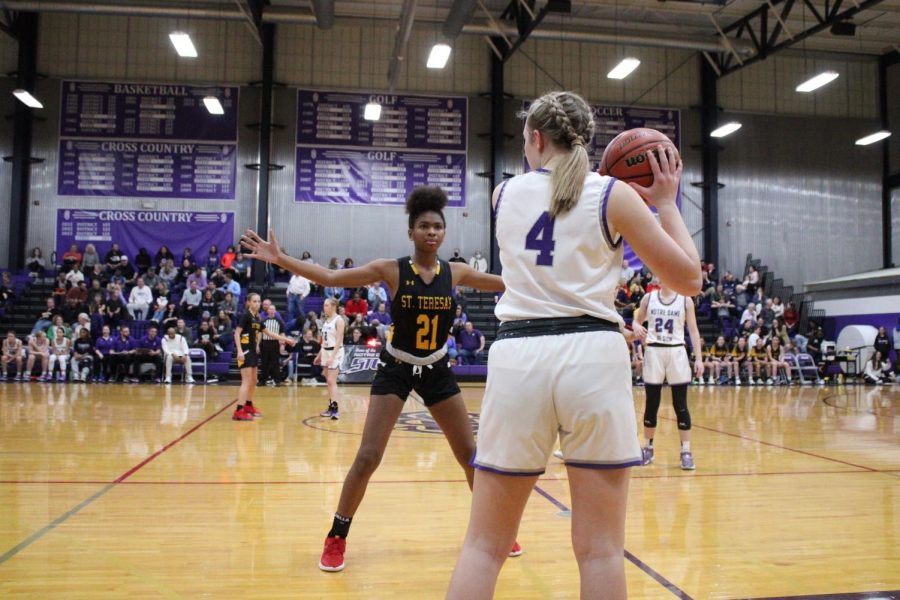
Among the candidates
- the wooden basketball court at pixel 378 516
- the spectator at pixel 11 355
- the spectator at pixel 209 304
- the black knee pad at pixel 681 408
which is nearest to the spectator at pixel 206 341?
the spectator at pixel 209 304

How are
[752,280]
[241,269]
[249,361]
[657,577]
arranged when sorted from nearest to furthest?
[657,577] → [249,361] → [241,269] → [752,280]

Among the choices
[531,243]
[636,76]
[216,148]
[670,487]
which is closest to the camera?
[531,243]

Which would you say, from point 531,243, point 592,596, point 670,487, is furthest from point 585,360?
point 670,487

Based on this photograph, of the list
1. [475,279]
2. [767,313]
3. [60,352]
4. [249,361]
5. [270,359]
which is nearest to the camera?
[475,279]

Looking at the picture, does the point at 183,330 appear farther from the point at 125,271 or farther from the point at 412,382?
the point at 412,382

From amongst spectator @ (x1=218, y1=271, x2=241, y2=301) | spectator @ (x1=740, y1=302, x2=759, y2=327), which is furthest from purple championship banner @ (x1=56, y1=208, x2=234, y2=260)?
spectator @ (x1=740, y1=302, x2=759, y2=327)

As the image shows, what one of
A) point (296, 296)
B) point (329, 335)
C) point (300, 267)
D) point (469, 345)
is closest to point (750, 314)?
point (469, 345)

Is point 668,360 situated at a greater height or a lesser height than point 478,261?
lesser

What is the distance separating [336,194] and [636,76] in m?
10.4

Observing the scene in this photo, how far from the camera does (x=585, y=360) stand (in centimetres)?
179

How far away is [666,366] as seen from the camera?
20.9 feet

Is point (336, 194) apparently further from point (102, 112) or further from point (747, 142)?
point (747, 142)

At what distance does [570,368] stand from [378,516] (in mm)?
3091

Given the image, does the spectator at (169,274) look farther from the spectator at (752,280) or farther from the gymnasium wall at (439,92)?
the spectator at (752,280)
